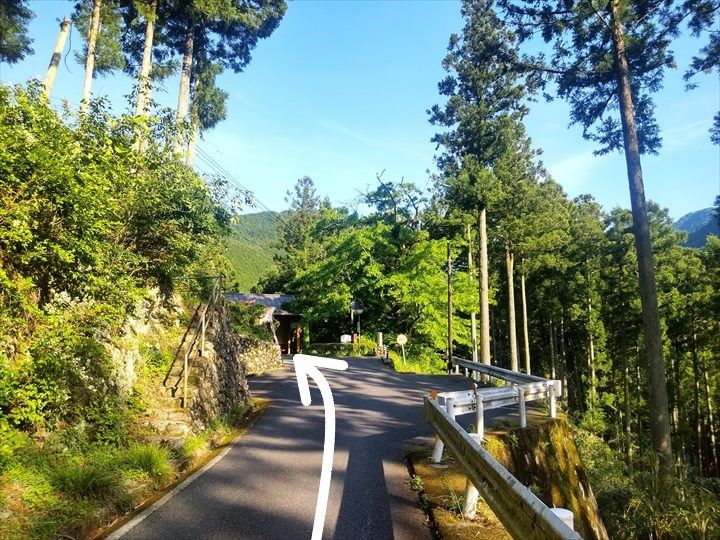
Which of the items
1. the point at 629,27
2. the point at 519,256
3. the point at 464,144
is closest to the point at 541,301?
the point at 519,256

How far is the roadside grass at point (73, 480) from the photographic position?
15.0 feet

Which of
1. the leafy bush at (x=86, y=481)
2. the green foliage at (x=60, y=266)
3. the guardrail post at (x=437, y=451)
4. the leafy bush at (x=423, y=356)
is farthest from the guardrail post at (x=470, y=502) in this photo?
the leafy bush at (x=423, y=356)

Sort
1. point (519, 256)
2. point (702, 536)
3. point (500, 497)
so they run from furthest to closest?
1. point (519, 256)
2. point (702, 536)
3. point (500, 497)

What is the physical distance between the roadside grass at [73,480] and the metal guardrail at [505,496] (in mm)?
3721

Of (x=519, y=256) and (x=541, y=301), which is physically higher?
(x=519, y=256)

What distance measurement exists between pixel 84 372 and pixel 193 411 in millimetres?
2468

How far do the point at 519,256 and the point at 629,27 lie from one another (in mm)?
27674

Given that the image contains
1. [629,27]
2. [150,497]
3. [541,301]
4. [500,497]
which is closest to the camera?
[500,497]

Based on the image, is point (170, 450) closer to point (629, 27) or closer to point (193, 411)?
point (193, 411)

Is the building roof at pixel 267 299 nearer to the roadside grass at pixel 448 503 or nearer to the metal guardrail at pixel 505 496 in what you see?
the roadside grass at pixel 448 503

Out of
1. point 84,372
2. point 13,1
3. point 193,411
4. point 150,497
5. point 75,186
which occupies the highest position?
point 13,1

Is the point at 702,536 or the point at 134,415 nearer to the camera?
the point at 702,536

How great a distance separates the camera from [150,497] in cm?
584

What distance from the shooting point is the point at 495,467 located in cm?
371
